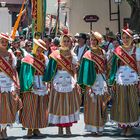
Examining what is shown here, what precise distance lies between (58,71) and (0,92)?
113cm

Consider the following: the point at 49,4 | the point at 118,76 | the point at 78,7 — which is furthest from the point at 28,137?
the point at 49,4

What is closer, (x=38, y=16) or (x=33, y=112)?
(x=33, y=112)

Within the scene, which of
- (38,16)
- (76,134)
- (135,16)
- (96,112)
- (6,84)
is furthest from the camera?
(135,16)

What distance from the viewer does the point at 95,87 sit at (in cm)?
973

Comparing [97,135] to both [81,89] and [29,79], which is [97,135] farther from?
[29,79]

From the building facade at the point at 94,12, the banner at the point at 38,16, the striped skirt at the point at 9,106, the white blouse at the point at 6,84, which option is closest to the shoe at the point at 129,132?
the striped skirt at the point at 9,106

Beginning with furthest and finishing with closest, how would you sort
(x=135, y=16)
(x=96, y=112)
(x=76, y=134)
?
1. (x=135, y=16)
2. (x=76, y=134)
3. (x=96, y=112)

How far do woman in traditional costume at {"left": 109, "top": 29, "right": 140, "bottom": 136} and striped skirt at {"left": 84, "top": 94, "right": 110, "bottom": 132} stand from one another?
220 mm

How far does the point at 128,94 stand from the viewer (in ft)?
31.8

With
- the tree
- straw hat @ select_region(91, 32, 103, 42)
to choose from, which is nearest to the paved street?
straw hat @ select_region(91, 32, 103, 42)

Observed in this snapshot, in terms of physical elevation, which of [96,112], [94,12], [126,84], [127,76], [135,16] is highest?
[94,12]

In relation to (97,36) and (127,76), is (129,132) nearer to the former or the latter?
(127,76)

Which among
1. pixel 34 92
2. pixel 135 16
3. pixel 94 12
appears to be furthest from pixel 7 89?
pixel 94 12

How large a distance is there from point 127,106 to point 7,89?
2.19 m
